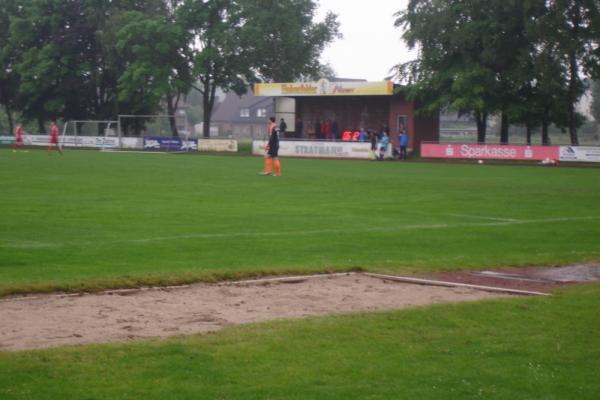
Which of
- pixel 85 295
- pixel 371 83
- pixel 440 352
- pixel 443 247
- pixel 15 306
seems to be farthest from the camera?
pixel 371 83

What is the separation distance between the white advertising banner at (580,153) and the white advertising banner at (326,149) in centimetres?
1113

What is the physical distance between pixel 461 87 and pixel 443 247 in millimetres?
42260

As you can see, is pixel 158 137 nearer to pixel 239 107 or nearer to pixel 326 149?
pixel 326 149

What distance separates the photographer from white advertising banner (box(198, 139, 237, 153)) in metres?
61.7

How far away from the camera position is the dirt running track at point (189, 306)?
25.6ft

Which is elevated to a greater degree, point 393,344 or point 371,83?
point 371,83

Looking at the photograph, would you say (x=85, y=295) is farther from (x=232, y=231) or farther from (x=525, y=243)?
(x=525, y=243)

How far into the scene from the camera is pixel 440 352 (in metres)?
7.28

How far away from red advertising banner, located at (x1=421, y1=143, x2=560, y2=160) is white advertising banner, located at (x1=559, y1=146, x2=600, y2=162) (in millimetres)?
380

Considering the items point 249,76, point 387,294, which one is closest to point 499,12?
point 249,76

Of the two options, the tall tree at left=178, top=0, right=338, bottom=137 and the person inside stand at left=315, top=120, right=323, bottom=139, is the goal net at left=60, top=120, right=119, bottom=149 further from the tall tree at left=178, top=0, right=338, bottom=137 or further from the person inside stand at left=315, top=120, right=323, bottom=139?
the person inside stand at left=315, top=120, right=323, bottom=139

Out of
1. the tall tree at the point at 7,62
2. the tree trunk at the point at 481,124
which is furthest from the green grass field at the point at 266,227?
the tall tree at the point at 7,62

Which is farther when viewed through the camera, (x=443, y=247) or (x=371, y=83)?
(x=371, y=83)

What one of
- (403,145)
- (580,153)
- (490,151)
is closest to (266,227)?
(580,153)
